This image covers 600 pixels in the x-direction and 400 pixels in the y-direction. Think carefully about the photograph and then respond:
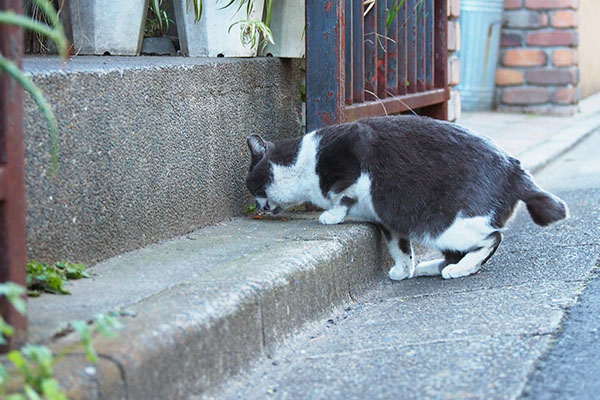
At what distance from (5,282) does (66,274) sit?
2.40 feet

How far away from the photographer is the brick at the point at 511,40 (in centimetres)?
948

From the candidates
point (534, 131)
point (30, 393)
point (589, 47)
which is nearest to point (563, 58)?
point (534, 131)

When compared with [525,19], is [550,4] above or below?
A: above

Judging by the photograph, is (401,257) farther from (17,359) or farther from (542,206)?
(17,359)

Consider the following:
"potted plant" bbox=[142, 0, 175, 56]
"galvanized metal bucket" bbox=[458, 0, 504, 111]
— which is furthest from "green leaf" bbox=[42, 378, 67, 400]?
"galvanized metal bucket" bbox=[458, 0, 504, 111]

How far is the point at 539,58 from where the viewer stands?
30.9 feet

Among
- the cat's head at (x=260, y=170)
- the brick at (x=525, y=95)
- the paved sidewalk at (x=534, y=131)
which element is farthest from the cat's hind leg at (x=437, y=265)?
the brick at (x=525, y=95)

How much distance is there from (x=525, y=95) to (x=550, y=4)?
971 millimetres

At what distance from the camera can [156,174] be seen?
3.13 m

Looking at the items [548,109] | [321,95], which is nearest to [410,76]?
[321,95]

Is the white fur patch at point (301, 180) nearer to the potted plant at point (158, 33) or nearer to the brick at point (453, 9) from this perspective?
the potted plant at point (158, 33)

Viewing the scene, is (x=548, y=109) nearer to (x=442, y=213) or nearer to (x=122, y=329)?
(x=442, y=213)

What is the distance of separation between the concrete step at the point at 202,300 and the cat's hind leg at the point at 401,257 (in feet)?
0.21

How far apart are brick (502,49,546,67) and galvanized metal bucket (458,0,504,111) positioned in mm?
141
